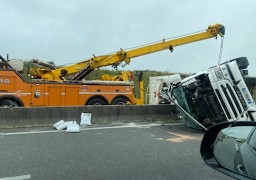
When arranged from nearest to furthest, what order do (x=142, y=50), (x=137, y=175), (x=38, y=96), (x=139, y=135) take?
1. (x=137, y=175)
2. (x=139, y=135)
3. (x=38, y=96)
4. (x=142, y=50)

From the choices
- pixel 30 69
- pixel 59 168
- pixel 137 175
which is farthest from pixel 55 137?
pixel 30 69

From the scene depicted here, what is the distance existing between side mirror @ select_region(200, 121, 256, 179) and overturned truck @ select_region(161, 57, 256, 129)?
639 centimetres

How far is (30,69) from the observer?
17.0 m

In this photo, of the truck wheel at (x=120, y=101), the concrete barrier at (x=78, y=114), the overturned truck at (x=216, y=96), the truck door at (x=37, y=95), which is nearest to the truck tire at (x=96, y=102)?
the truck wheel at (x=120, y=101)

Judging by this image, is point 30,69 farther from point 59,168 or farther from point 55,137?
point 59,168

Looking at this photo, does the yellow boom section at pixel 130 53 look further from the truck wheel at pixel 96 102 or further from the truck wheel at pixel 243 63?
the truck wheel at pixel 243 63

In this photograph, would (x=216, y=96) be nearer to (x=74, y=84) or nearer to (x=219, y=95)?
(x=219, y=95)

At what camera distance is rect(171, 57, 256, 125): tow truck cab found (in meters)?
9.62

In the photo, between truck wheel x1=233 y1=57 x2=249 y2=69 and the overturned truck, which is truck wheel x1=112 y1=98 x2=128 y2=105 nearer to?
the overturned truck

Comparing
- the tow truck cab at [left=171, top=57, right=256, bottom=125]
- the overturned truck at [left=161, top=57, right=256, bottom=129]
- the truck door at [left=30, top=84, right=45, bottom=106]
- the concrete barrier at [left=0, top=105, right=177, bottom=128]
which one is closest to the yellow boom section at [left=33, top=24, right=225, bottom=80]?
the truck door at [left=30, top=84, right=45, bottom=106]

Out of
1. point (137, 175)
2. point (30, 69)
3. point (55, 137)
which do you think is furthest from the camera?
point (30, 69)

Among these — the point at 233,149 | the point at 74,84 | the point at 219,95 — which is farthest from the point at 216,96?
the point at 74,84

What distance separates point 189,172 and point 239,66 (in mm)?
4658

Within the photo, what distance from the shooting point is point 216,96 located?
32.8 ft
